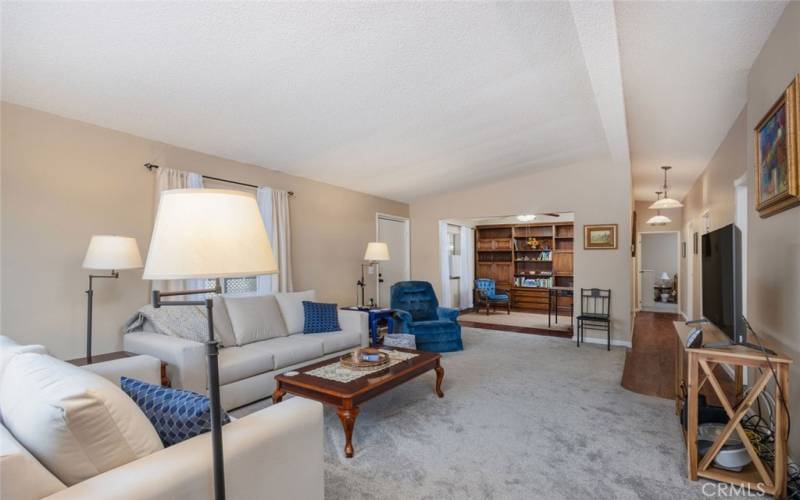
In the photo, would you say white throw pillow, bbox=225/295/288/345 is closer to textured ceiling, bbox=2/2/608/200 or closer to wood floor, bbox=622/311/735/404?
textured ceiling, bbox=2/2/608/200

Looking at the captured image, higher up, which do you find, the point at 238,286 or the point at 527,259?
the point at 527,259

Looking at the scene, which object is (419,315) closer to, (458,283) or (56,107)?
(458,283)

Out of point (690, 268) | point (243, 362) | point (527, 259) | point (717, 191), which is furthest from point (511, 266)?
point (243, 362)

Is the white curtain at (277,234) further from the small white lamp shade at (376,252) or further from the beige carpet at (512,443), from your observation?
the beige carpet at (512,443)

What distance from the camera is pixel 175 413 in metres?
1.35

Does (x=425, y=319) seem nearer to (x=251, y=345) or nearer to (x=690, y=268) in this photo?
(x=251, y=345)

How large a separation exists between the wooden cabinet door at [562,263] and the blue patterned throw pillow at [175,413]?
897 centimetres

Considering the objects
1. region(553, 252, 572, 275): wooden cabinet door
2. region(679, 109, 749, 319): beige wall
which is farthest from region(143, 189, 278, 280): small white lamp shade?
region(553, 252, 572, 275): wooden cabinet door

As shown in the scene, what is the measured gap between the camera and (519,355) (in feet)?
16.1

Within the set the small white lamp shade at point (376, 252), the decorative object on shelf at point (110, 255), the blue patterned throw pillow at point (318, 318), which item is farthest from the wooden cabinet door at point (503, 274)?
the decorative object on shelf at point (110, 255)

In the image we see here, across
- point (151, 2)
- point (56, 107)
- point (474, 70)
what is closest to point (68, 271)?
point (56, 107)

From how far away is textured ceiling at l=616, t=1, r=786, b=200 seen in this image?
2426mm

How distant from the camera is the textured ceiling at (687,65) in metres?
2.43

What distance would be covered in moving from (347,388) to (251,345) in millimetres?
1423
